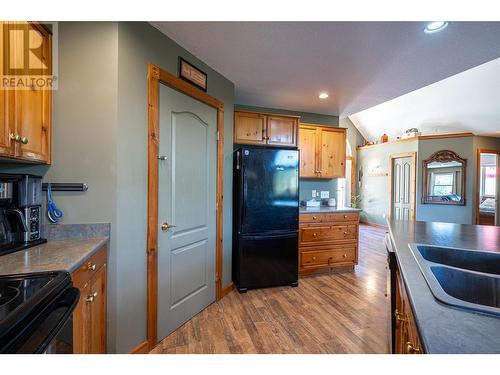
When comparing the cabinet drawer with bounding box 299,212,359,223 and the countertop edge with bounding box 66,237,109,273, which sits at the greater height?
the countertop edge with bounding box 66,237,109,273

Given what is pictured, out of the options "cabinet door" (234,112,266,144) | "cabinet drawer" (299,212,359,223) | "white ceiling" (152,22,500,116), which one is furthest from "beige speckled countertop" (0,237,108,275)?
"cabinet drawer" (299,212,359,223)

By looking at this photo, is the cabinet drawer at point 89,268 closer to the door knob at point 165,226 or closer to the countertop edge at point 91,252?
the countertop edge at point 91,252

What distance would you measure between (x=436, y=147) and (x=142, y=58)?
6.67 meters

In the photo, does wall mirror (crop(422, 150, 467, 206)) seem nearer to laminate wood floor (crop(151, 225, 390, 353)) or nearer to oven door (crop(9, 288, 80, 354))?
laminate wood floor (crop(151, 225, 390, 353))

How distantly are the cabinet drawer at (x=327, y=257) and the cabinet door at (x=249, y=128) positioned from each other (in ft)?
5.27

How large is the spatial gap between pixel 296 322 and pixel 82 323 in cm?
164

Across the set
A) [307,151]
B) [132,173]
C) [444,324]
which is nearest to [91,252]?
[132,173]

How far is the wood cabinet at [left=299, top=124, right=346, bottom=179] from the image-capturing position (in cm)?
335

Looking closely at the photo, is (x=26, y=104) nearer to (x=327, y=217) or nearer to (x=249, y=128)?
(x=249, y=128)

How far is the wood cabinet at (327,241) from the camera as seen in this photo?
2.96 metres

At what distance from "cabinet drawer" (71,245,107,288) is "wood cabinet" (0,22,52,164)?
0.63 m

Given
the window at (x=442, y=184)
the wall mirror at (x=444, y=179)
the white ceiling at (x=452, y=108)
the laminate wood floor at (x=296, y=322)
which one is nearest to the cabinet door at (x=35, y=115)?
the laminate wood floor at (x=296, y=322)

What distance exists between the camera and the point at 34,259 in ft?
3.49
